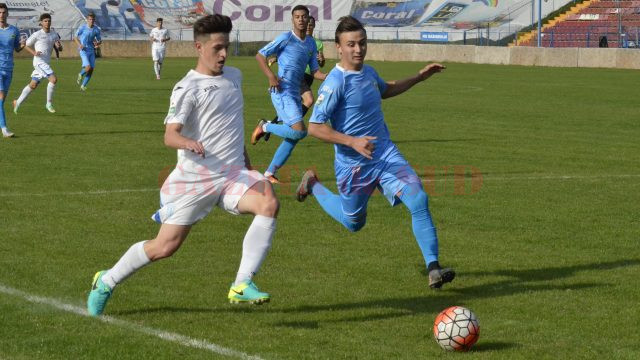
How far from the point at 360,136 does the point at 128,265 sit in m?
2.28

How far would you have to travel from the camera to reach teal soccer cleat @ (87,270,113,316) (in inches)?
276

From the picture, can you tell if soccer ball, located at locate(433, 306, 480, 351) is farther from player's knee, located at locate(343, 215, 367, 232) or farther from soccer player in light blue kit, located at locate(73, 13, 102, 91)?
soccer player in light blue kit, located at locate(73, 13, 102, 91)

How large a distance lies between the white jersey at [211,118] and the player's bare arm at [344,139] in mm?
902

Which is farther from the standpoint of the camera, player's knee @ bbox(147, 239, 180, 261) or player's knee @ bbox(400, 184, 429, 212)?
player's knee @ bbox(400, 184, 429, 212)

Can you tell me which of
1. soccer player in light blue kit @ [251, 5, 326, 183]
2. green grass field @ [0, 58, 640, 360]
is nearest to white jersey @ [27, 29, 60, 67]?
green grass field @ [0, 58, 640, 360]

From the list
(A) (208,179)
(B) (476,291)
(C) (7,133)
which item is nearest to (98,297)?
(A) (208,179)

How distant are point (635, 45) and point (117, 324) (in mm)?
51159

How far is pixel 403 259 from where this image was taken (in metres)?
9.16

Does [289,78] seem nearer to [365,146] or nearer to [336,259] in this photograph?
[336,259]

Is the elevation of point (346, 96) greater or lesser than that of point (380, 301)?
greater

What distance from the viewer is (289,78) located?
14.6 meters

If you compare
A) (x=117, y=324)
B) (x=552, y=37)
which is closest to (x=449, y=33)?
(x=552, y=37)

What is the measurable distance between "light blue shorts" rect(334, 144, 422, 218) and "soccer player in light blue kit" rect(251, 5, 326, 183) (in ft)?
16.5

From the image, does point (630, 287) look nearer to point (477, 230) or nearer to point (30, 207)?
point (477, 230)
